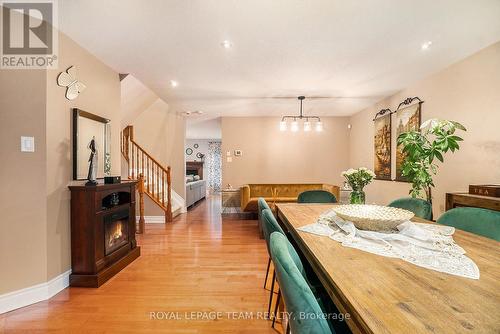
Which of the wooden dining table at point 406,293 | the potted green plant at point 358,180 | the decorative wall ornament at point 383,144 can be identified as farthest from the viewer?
the decorative wall ornament at point 383,144

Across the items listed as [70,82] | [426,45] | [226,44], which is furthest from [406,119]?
[70,82]

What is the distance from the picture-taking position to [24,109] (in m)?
2.07

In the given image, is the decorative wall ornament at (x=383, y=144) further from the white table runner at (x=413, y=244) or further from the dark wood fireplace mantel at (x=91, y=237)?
the dark wood fireplace mantel at (x=91, y=237)

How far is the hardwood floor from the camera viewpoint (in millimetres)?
1775

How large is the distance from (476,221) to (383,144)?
3387mm

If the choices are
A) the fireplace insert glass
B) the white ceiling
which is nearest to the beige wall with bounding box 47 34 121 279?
the white ceiling

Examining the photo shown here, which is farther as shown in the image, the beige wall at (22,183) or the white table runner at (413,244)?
the beige wall at (22,183)

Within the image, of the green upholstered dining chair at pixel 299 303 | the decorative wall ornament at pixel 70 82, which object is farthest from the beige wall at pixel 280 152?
the green upholstered dining chair at pixel 299 303

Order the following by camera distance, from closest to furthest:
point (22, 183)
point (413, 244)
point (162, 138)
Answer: point (413, 244)
point (22, 183)
point (162, 138)

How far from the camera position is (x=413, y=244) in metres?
1.27

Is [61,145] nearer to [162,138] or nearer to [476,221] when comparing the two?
[162,138]

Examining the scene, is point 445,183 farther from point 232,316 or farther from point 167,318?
point 167,318

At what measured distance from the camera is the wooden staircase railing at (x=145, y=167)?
5164 millimetres

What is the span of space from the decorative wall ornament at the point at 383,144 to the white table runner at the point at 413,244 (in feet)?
10.7
